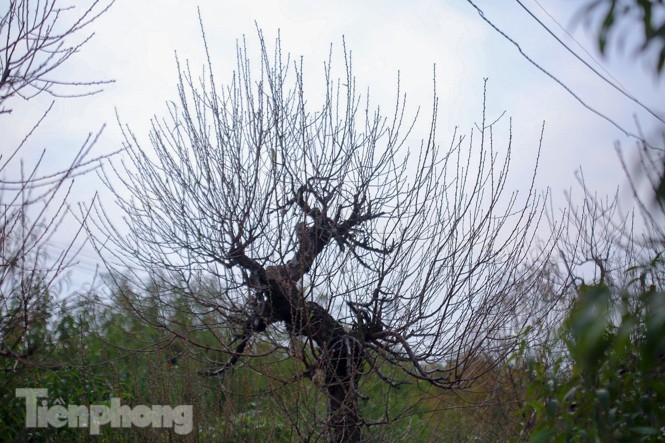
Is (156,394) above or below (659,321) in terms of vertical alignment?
above

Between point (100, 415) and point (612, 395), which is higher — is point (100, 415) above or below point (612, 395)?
above

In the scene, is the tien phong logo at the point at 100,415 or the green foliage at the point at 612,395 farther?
the tien phong logo at the point at 100,415

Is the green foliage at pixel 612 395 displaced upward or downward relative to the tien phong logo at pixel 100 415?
downward

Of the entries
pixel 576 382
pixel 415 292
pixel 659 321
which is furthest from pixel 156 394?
pixel 659 321

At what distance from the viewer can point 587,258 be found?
6422 millimetres

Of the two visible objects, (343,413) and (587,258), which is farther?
(587,258)

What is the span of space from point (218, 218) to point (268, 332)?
3.11 feet

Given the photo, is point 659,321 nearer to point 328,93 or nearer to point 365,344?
point 365,344

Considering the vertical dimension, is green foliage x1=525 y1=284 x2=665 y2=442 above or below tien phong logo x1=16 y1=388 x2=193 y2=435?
below

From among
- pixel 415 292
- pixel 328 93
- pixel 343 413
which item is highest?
pixel 328 93

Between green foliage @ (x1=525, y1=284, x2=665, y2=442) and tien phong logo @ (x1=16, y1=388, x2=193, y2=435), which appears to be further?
tien phong logo @ (x1=16, y1=388, x2=193, y2=435)

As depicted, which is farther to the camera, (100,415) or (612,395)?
(100,415)

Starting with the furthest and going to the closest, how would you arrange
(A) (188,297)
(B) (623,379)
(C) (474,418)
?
(C) (474,418) → (A) (188,297) → (B) (623,379)

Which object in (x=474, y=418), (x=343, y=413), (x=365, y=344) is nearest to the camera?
(x=343, y=413)
